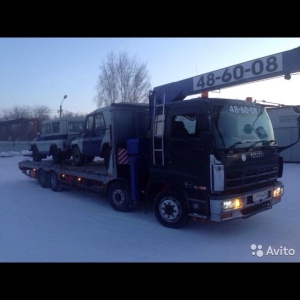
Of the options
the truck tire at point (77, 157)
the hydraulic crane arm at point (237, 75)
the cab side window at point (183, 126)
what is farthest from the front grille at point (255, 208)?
the truck tire at point (77, 157)

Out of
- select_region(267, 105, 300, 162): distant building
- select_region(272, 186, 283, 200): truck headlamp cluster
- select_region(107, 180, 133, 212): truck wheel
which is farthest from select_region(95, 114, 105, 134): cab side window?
select_region(267, 105, 300, 162): distant building

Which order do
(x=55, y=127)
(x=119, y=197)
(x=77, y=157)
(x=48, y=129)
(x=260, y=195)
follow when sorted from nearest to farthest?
(x=260, y=195), (x=119, y=197), (x=77, y=157), (x=55, y=127), (x=48, y=129)

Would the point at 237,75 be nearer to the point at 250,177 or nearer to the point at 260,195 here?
the point at 250,177

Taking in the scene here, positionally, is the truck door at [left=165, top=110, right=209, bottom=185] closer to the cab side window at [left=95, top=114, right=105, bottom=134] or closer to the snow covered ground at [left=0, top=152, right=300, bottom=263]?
the snow covered ground at [left=0, top=152, right=300, bottom=263]

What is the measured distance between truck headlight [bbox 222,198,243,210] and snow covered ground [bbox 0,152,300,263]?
0.70m

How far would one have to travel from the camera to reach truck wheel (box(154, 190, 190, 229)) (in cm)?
577

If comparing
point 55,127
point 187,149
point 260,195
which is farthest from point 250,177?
point 55,127

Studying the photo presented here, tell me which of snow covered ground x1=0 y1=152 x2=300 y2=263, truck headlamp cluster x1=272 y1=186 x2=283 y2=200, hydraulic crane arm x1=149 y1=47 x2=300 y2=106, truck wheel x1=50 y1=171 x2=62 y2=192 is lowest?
snow covered ground x1=0 y1=152 x2=300 y2=263

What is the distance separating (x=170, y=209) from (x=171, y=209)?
0.03 metres

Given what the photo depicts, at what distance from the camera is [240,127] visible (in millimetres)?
5598

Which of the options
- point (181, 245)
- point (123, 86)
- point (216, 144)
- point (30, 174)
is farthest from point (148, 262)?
point (123, 86)

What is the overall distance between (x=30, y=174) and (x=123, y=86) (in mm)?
21549

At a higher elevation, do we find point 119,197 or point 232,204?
point 232,204

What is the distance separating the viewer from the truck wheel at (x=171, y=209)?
5.77 metres
